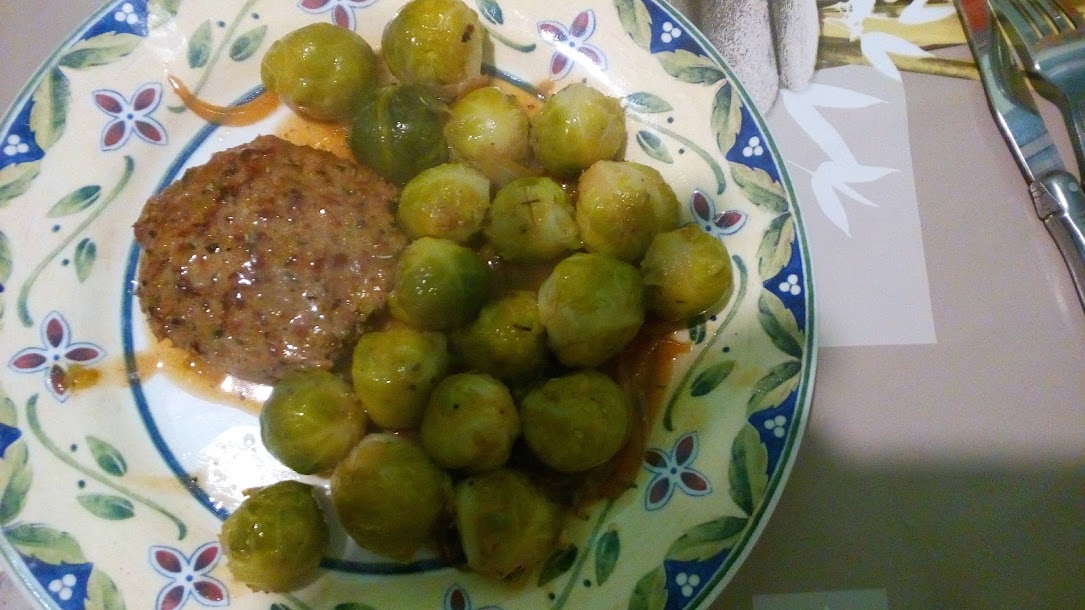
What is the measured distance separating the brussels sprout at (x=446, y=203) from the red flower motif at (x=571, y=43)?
1.75 feet

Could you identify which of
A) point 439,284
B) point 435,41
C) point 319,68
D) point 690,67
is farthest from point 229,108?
point 690,67

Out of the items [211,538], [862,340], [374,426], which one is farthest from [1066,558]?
[211,538]

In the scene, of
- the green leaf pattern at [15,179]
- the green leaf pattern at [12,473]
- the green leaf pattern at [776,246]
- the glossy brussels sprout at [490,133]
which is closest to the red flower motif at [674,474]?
the green leaf pattern at [776,246]

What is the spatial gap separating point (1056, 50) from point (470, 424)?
2462 millimetres

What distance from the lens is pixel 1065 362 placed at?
2.21 meters

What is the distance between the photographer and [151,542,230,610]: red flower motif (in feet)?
5.98

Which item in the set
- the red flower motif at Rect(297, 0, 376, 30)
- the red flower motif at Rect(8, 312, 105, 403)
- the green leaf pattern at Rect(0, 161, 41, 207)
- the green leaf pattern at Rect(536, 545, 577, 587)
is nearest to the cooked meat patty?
the red flower motif at Rect(8, 312, 105, 403)

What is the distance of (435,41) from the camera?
210cm

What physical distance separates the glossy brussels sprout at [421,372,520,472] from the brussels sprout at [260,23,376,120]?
107cm

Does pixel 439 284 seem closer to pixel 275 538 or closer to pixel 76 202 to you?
pixel 275 538

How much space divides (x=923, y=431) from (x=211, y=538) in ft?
7.34

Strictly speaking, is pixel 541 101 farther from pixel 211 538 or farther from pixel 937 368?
pixel 211 538

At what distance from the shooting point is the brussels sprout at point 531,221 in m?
1.98

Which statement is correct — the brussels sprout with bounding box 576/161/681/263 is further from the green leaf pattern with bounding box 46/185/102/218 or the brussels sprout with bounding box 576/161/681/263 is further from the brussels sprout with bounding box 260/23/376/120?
the green leaf pattern with bounding box 46/185/102/218
